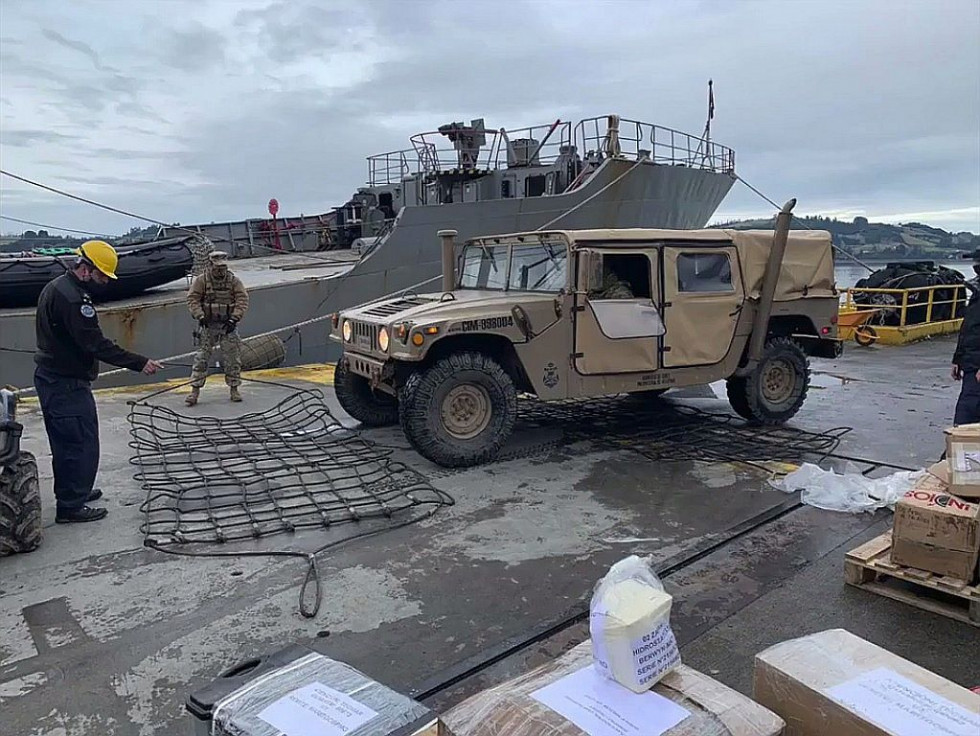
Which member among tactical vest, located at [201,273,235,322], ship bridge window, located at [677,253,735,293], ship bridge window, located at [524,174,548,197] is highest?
ship bridge window, located at [524,174,548,197]

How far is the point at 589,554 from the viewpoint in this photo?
3912mm

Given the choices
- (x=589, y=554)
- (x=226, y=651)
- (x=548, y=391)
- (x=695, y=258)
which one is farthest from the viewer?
(x=695, y=258)

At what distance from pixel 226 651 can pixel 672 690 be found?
6.51ft

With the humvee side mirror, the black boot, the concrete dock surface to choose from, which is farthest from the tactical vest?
the humvee side mirror

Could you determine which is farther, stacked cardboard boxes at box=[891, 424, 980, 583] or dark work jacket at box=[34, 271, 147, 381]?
dark work jacket at box=[34, 271, 147, 381]

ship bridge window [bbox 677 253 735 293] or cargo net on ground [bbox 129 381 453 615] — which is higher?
ship bridge window [bbox 677 253 735 293]

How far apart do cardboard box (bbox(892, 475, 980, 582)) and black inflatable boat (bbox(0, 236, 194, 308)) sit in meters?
8.38

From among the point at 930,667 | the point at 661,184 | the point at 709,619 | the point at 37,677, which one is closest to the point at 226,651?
the point at 37,677

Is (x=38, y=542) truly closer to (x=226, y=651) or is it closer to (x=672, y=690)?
(x=226, y=651)

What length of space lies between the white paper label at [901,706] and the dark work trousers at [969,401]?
399cm

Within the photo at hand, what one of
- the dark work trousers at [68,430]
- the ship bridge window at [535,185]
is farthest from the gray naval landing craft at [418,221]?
the dark work trousers at [68,430]

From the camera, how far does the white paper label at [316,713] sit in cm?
157

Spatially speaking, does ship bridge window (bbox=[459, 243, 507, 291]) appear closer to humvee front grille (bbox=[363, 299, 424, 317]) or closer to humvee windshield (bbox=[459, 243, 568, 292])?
humvee windshield (bbox=[459, 243, 568, 292])

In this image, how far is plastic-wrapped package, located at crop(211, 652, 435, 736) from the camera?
1585 millimetres
